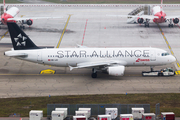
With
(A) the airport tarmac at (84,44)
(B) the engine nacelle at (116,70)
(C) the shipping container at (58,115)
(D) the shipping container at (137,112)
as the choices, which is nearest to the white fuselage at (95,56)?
(B) the engine nacelle at (116,70)

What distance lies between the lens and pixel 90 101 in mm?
42281

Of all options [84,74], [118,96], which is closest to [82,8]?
[84,74]

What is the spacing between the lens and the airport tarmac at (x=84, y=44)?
4722 centimetres

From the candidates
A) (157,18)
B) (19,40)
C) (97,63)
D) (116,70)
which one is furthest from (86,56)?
(157,18)

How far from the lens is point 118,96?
4403cm

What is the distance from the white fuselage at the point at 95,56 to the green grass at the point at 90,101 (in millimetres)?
8410

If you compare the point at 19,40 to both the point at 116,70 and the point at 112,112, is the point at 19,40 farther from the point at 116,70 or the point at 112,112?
the point at 112,112

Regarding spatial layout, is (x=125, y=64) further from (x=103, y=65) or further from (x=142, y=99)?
(x=142, y=99)

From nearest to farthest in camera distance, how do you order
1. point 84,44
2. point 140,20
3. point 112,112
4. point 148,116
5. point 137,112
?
point 148,116 → point 112,112 → point 137,112 → point 84,44 → point 140,20

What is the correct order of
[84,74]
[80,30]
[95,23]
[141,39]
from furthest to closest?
[95,23], [80,30], [141,39], [84,74]

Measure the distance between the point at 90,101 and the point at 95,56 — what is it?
1080cm

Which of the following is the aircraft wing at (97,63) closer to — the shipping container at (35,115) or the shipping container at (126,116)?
the shipping container at (35,115)

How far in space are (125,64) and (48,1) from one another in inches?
2881

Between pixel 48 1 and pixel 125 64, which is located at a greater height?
pixel 48 1
